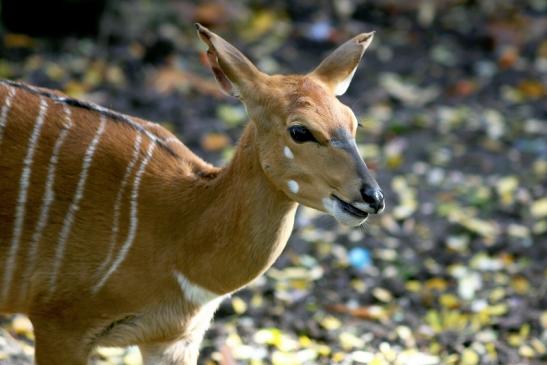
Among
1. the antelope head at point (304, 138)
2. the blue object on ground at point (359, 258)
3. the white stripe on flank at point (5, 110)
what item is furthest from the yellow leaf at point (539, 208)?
the white stripe on flank at point (5, 110)

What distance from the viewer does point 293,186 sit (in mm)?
3895

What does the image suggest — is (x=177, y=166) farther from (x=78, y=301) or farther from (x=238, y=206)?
(x=78, y=301)

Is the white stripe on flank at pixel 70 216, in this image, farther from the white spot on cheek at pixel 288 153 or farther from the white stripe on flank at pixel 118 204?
the white spot on cheek at pixel 288 153

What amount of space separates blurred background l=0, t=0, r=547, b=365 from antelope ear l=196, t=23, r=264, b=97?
66.6 inches

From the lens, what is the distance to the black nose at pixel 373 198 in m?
3.66

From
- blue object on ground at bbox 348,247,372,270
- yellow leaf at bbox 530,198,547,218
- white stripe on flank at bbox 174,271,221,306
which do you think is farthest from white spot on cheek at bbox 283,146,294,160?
yellow leaf at bbox 530,198,547,218

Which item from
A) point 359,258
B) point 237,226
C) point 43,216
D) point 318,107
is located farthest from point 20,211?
point 359,258

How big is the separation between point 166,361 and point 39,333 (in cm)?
65

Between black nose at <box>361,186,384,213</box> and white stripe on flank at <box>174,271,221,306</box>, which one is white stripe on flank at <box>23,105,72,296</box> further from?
black nose at <box>361,186,384,213</box>

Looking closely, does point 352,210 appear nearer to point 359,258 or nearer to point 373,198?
point 373,198

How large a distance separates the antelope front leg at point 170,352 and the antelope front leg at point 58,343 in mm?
391

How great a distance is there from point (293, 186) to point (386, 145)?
4.39m

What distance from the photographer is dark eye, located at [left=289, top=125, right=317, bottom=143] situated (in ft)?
12.7

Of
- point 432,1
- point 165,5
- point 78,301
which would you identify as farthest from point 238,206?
point 432,1
